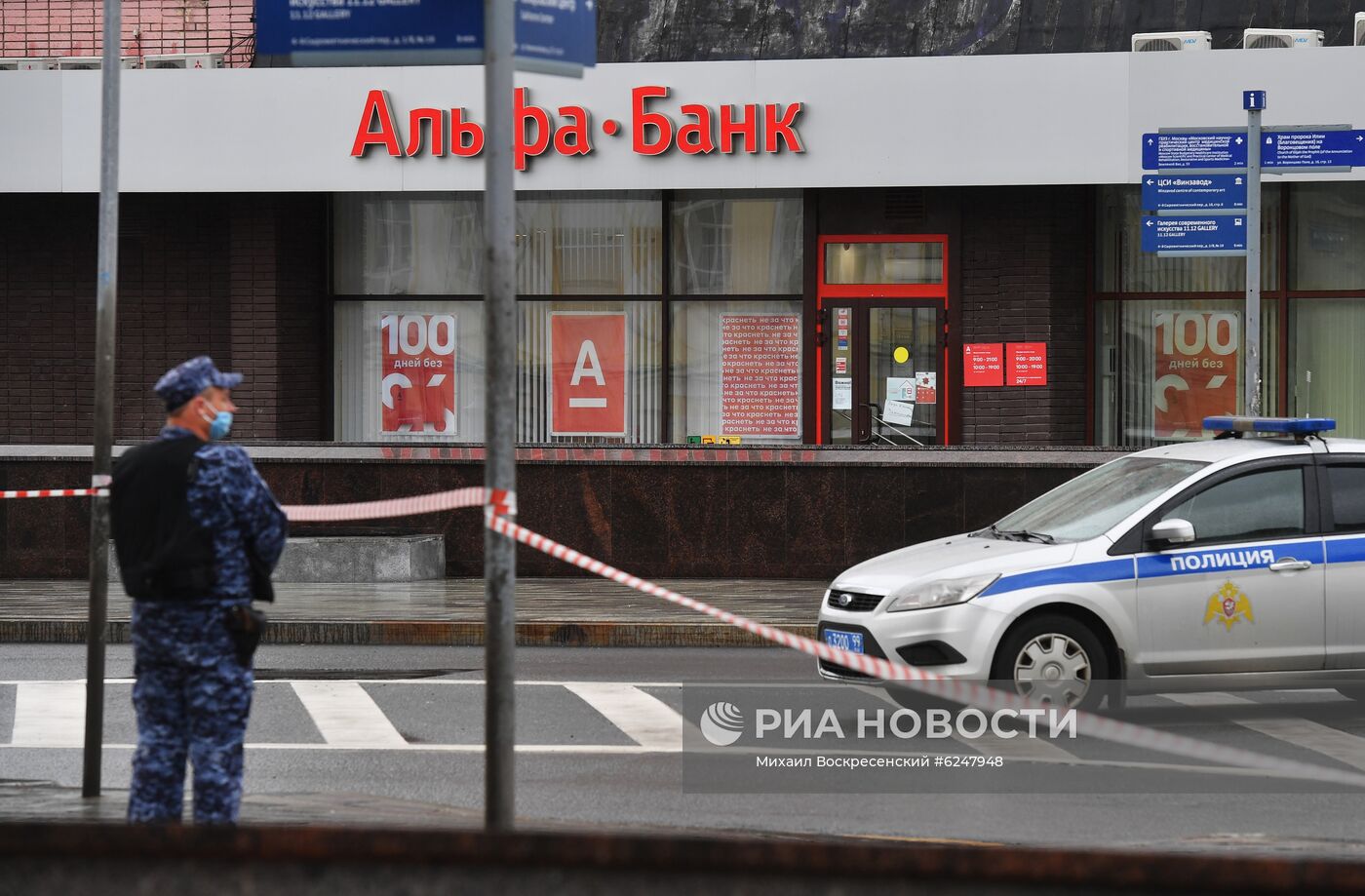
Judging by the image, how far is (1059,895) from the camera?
3371mm

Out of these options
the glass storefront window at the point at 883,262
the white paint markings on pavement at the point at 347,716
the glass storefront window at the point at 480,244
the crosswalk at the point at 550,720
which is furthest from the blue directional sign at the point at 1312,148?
the white paint markings on pavement at the point at 347,716

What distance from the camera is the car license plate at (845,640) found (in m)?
9.41

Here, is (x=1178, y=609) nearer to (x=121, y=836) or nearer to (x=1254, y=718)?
(x=1254, y=718)

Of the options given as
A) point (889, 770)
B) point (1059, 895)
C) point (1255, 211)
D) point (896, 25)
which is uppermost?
point (896, 25)

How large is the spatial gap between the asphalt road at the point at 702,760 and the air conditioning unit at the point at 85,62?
9167mm

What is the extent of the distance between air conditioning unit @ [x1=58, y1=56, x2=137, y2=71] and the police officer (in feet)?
47.1

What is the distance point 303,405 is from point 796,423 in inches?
207

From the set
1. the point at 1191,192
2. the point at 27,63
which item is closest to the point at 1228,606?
the point at 1191,192

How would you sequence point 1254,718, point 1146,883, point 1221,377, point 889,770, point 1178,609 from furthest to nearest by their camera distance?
point 1221,377 → point 1254,718 → point 1178,609 → point 889,770 → point 1146,883

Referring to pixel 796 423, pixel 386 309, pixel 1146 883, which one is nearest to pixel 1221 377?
pixel 796 423

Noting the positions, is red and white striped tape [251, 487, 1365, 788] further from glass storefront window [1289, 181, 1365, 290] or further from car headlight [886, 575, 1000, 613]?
glass storefront window [1289, 181, 1365, 290]

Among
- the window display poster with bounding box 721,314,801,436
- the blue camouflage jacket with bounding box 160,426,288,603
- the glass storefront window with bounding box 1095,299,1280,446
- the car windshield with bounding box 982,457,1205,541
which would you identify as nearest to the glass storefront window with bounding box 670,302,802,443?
the window display poster with bounding box 721,314,801,436

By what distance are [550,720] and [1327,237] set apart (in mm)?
11810

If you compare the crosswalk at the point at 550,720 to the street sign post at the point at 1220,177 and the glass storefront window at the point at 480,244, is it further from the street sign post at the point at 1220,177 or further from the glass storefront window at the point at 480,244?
the glass storefront window at the point at 480,244
